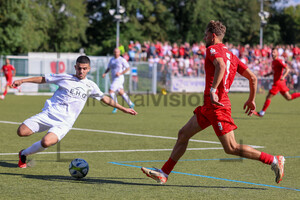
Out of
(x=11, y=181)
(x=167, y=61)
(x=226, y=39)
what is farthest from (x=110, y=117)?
(x=226, y=39)

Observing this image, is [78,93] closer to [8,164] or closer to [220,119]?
[8,164]

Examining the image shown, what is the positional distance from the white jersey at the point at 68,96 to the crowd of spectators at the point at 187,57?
94.7 feet

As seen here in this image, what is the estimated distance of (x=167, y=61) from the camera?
39.1 metres

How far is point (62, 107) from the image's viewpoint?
823 centimetres

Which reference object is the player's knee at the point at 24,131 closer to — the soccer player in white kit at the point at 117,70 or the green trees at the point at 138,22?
the soccer player in white kit at the point at 117,70

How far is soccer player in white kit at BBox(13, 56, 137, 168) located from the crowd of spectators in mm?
28869

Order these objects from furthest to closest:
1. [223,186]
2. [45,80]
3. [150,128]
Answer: [150,128], [45,80], [223,186]

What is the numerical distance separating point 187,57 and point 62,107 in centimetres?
3272

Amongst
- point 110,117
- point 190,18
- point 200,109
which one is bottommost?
point 110,117

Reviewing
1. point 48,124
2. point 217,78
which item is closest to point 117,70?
point 48,124

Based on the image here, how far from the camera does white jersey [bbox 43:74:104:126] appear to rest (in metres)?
8.23

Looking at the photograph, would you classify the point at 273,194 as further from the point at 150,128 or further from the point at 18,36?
the point at 18,36

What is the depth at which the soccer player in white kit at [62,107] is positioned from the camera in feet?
26.5

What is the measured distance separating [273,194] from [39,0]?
176 feet
